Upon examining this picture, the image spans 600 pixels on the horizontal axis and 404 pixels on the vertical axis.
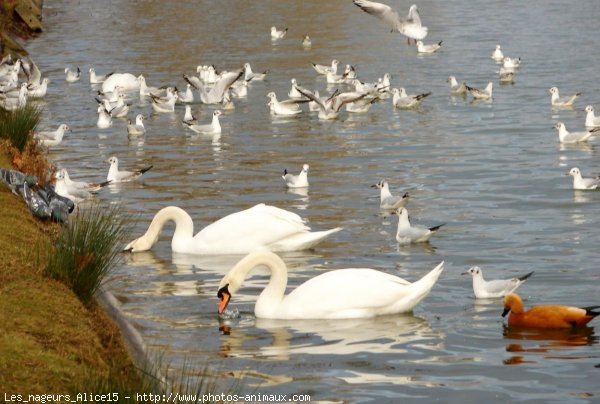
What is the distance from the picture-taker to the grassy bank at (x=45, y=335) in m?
9.40

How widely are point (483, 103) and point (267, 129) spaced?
631 centimetres

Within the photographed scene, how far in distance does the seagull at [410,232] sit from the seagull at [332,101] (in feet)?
45.1

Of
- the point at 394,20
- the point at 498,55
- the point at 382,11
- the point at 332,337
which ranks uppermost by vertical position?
the point at 382,11

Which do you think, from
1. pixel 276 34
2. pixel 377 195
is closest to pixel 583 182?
pixel 377 195

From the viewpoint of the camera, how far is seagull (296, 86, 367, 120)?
3156 cm

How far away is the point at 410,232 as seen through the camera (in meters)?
17.7

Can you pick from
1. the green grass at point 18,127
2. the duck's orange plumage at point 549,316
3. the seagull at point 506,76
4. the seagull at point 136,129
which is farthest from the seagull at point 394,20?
the duck's orange plumage at point 549,316

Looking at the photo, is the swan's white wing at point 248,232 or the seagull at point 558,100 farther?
the seagull at point 558,100

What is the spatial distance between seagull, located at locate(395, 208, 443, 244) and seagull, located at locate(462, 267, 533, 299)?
291cm

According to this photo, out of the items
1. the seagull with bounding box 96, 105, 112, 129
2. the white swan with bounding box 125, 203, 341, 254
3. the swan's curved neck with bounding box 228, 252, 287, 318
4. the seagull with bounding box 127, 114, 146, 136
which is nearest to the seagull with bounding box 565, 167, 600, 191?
the white swan with bounding box 125, 203, 341, 254

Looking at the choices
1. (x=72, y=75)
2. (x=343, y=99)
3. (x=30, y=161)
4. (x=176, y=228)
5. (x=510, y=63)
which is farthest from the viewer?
(x=72, y=75)

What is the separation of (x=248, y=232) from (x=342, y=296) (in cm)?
365

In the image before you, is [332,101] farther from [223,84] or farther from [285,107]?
[223,84]

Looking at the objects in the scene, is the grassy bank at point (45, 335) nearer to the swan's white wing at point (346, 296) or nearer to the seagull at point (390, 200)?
the swan's white wing at point (346, 296)
